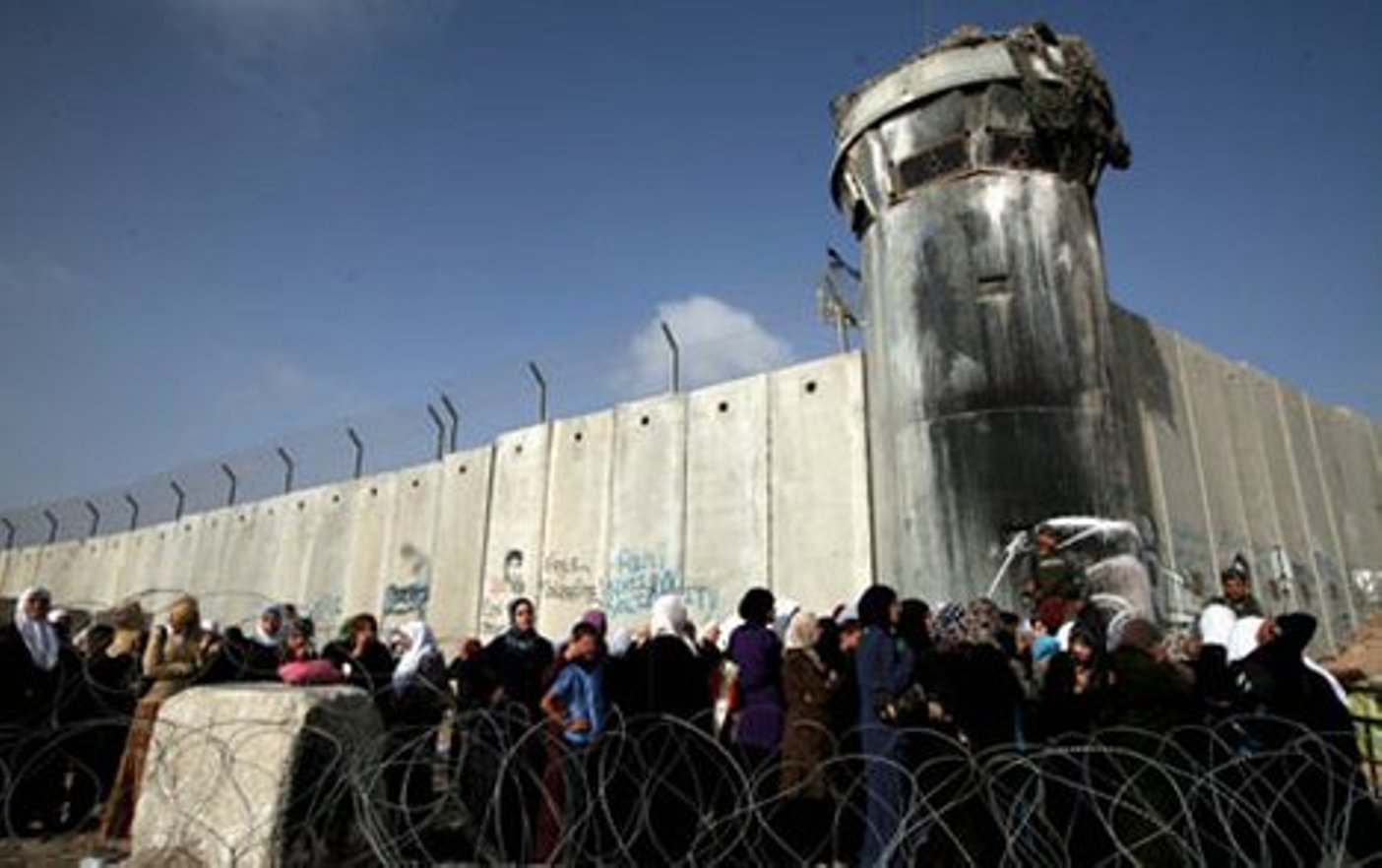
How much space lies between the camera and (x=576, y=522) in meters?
11.6

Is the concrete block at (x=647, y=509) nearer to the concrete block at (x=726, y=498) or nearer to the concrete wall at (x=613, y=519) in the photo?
the concrete wall at (x=613, y=519)

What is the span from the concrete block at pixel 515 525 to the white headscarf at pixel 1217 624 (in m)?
8.48

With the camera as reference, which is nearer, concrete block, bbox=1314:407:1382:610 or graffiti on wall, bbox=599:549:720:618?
graffiti on wall, bbox=599:549:720:618

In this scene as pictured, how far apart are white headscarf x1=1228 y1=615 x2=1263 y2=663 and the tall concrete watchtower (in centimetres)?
252

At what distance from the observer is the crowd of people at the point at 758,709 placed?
3.95 metres

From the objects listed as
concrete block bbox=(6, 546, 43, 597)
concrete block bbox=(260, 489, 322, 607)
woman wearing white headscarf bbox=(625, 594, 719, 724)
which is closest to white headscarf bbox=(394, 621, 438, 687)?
woman wearing white headscarf bbox=(625, 594, 719, 724)

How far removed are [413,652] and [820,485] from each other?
16.7ft

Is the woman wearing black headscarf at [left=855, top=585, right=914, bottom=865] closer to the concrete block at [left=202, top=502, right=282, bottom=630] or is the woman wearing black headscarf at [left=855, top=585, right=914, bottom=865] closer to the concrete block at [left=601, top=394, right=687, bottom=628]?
the concrete block at [left=601, top=394, right=687, bottom=628]

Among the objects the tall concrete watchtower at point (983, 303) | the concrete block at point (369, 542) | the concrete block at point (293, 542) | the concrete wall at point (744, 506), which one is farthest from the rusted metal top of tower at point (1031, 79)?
the concrete block at point (293, 542)

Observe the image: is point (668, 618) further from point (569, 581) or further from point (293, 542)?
point (293, 542)

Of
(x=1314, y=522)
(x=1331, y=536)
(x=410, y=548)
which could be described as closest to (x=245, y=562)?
(x=410, y=548)

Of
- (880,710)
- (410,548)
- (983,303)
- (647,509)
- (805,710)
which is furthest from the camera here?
(410,548)

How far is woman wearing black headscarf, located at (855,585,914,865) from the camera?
14.0ft

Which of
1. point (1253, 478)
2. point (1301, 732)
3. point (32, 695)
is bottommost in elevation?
point (1301, 732)
